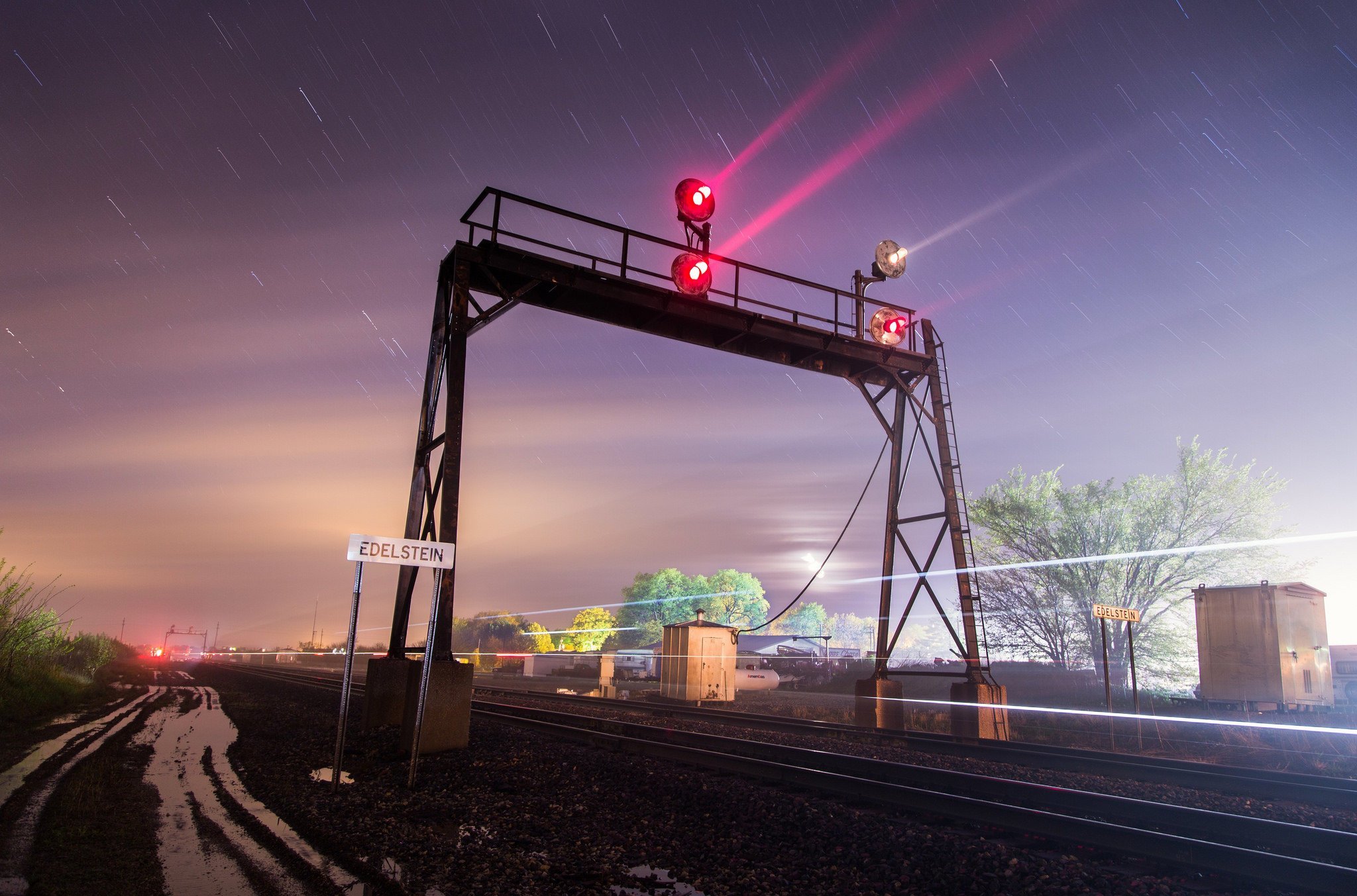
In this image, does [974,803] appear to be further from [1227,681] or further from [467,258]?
[1227,681]

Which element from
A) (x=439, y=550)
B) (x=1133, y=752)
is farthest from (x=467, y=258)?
(x=1133, y=752)

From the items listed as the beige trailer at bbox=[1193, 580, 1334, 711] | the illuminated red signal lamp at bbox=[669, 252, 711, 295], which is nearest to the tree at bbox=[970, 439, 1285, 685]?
the beige trailer at bbox=[1193, 580, 1334, 711]

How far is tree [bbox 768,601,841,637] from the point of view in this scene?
474ft

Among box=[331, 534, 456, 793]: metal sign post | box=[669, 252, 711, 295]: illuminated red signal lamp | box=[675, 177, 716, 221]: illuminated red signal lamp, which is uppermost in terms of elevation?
box=[675, 177, 716, 221]: illuminated red signal lamp

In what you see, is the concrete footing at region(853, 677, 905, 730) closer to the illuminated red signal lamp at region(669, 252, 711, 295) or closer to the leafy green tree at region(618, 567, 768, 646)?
the illuminated red signal lamp at region(669, 252, 711, 295)

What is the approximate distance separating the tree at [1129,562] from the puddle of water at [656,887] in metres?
30.9

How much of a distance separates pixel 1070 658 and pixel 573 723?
2605 cm

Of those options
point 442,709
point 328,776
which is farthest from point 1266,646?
point 328,776

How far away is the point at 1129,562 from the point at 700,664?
62.1ft

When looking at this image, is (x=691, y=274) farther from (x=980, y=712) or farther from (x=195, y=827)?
(x=195, y=827)

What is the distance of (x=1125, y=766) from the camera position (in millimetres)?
11008

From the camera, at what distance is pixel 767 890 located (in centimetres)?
542

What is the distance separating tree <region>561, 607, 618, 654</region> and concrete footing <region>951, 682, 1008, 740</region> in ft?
285

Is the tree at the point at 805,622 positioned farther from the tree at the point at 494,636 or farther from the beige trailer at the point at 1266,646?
the beige trailer at the point at 1266,646
